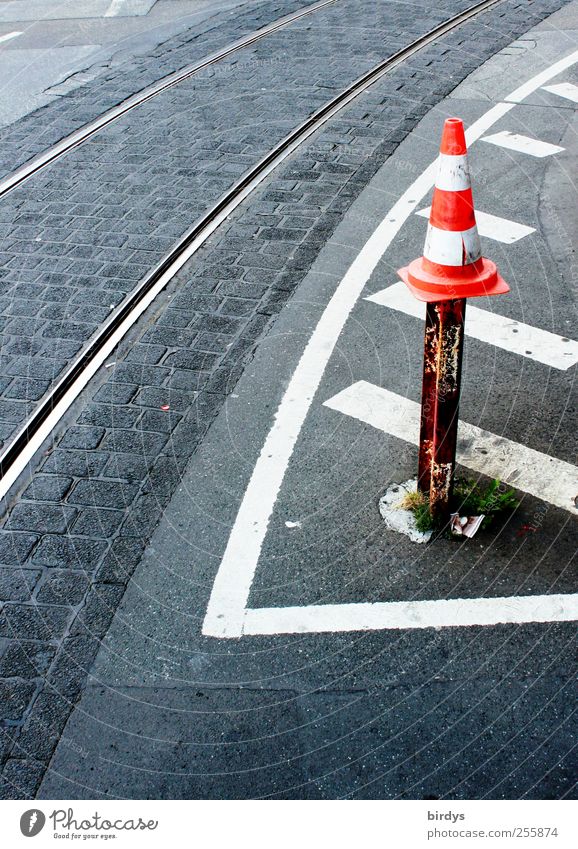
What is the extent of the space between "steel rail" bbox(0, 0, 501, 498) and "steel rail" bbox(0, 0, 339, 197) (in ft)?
7.22

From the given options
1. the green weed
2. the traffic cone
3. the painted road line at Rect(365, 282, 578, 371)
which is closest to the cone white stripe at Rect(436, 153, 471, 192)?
the traffic cone

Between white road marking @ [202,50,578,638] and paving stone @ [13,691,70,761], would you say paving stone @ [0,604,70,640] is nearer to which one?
paving stone @ [13,691,70,761]

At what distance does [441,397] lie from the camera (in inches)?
168

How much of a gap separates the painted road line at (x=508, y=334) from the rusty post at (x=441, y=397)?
5.53ft

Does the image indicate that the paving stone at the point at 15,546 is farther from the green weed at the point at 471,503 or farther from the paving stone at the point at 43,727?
the green weed at the point at 471,503

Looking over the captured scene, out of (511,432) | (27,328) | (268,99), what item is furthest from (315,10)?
(511,432)

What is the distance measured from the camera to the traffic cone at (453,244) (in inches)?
151

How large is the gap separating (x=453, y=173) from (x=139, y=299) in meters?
3.58

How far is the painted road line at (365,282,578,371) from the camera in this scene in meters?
5.93

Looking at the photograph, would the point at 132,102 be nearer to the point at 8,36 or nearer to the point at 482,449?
the point at 8,36

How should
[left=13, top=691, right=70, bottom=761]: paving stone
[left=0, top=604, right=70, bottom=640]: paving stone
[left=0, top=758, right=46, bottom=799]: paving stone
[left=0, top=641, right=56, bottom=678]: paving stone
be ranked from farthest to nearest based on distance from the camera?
[left=0, top=604, right=70, bottom=640]: paving stone → [left=0, top=641, right=56, bottom=678]: paving stone → [left=13, top=691, right=70, bottom=761]: paving stone → [left=0, top=758, right=46, bottom=799]: paving stone

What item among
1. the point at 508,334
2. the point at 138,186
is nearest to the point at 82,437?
the point at 508,334

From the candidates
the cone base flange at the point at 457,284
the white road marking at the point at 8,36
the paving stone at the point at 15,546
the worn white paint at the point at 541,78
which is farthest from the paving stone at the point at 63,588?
the white road marking at the point at 8,36
